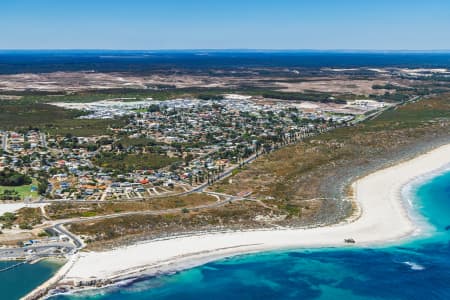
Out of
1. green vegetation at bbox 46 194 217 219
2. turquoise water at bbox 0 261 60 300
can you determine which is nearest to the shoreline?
turquoise water at bbox 0 261 60 300

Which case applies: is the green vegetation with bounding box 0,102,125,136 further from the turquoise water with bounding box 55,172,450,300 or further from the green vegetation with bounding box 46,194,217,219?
the turquoise water with bounding box 55,172,450,300

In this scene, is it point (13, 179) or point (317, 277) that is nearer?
point (317, 277)

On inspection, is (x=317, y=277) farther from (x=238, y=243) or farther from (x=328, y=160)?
(x=328, y=160)

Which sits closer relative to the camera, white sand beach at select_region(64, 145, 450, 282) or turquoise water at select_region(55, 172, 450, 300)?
turquoise water at select_region(55, 172, 450, 300)

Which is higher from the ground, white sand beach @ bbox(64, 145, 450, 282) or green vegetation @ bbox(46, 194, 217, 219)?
green vegetation @ bbox(46, 194, 217, 219)

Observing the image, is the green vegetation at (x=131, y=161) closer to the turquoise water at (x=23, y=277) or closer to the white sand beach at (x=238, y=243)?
the white sand beach at (x=238, y=243)

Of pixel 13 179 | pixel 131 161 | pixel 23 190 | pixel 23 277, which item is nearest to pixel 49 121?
pixel 131 161
